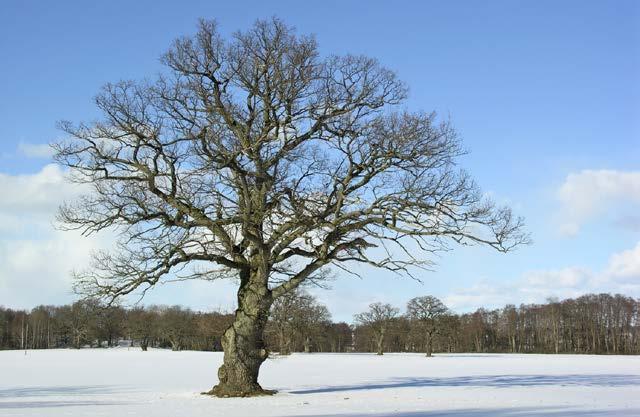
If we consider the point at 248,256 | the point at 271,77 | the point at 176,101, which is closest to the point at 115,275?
the point at 248,256

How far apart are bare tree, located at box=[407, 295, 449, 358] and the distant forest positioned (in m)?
0.76

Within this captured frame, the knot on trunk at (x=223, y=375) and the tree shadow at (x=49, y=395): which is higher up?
the knot on trunk at (x=223, y=375)

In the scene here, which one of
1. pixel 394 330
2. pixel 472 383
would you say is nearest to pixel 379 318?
pixel 394 330

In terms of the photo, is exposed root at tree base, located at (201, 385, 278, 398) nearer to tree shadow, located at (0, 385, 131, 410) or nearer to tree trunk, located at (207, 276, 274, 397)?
tree trunk, located at (207, 276, 274, 397)

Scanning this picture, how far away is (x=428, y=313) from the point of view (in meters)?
86.1

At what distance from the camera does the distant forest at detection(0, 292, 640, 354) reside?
96812 mm

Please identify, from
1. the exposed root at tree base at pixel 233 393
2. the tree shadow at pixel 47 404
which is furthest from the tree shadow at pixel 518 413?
the tree shadow at pixel 47 404

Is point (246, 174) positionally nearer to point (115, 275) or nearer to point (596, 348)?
point (115, 275)

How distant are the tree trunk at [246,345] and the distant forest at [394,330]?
66238 mm

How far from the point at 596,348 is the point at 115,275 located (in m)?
108

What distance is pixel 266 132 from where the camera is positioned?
21.1m

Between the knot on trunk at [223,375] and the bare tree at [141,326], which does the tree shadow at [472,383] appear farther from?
the bare tree at [141,326]

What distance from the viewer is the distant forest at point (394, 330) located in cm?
9681

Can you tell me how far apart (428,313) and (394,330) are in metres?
13.8
